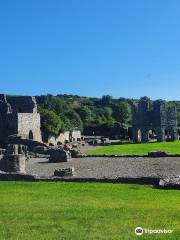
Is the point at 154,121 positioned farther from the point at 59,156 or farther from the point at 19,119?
the point at 59,156

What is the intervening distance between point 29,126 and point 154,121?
20999 millimetres

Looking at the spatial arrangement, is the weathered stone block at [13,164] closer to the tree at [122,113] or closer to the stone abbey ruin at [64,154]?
the stone abbey ruin at [64,154]

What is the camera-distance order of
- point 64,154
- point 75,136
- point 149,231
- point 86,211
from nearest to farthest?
point 149,231 → point 86,211 → point 64,154 → point 75,136

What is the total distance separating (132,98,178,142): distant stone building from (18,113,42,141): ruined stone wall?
1594 cm

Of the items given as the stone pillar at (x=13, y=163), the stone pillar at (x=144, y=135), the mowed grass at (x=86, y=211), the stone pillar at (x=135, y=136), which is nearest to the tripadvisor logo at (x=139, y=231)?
the mowed grass at (x=86, y=211)

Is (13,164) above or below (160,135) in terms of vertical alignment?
below

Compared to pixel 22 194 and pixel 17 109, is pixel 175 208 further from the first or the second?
pixel 17 109

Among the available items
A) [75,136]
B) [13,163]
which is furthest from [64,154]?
[75,136]

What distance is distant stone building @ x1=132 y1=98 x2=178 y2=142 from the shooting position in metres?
70.4

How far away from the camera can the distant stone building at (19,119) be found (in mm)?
56188

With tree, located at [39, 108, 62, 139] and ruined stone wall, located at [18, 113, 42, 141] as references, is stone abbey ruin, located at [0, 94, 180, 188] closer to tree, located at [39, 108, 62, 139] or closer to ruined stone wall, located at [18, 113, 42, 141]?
ruined stone wall, located at [18, 113, 42, 141]

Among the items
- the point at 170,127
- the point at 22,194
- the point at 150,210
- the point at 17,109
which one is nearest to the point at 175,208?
the point at 150,210

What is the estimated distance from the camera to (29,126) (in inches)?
2301

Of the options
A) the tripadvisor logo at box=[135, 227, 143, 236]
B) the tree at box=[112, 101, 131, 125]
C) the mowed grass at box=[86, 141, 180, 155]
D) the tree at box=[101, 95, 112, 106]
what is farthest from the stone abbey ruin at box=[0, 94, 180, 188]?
the tree at box=[101, 95, 112, 106]
